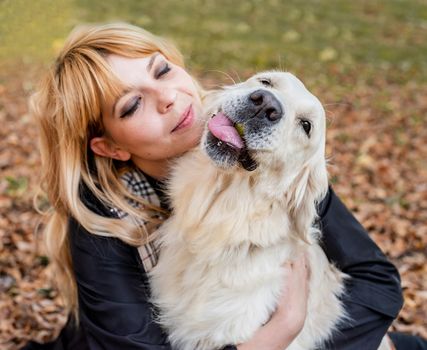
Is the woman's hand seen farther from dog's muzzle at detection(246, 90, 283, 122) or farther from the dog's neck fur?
dog's muzzle at detection(246, 90, 283, 122)

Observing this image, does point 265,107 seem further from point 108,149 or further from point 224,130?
point 108,149

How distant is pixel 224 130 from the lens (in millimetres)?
2506

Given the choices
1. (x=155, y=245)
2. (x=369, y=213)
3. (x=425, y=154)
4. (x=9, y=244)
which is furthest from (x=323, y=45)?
(x=155, y=245)

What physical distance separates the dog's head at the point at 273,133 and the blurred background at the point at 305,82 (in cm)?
69

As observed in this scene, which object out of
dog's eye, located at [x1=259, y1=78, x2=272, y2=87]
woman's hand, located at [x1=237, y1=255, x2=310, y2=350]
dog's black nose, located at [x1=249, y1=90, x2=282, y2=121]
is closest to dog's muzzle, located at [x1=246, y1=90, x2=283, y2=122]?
dog's black nose, located at [x1=249, y1=90, x2=282, y2=121]

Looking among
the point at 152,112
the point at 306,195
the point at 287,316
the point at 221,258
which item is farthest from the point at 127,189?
the point at 287,316

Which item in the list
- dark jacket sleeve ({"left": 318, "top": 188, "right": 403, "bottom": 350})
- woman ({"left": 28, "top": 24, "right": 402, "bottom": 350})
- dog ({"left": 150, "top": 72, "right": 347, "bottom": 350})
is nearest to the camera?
dog ({"left": 150, "top": 72, "right": 347, "bottom": 350})

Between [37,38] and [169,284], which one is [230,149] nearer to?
[169,284]

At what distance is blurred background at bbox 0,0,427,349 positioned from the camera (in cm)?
447

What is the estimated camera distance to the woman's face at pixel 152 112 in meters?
2.79

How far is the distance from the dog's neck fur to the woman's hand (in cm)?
19

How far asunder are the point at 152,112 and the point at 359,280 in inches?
54.9

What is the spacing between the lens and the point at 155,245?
2.92 metres

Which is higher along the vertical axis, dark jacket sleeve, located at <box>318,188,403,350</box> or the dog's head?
the dog's head
